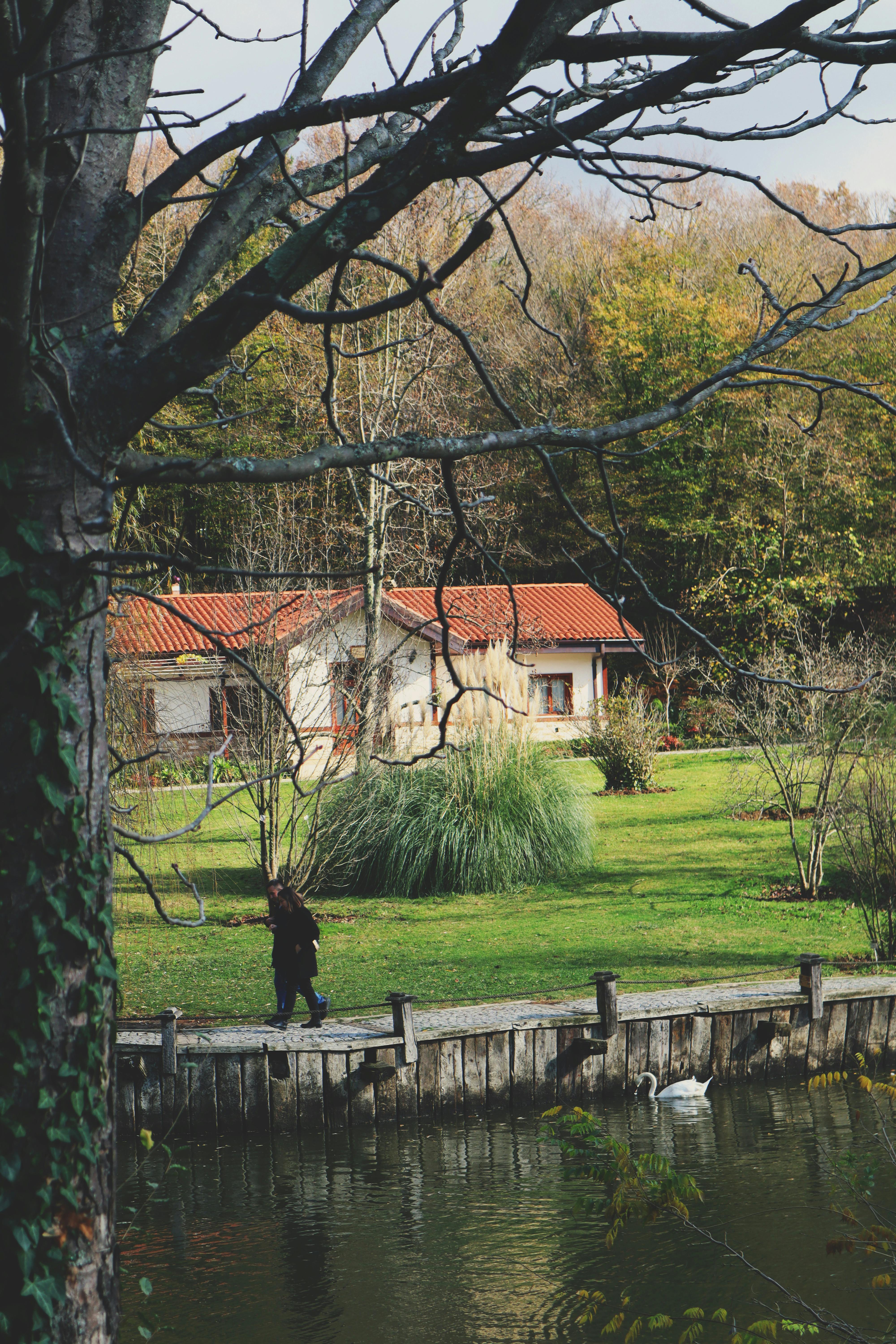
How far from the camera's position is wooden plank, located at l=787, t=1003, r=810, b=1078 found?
36.7 feet

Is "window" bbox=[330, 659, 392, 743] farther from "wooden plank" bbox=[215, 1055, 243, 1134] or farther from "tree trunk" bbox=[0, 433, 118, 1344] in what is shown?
"tree trunk" bbox=[0, 433, 118, 1344]

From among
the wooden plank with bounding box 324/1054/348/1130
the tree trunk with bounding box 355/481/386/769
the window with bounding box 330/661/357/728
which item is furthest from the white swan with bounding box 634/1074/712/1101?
the window with bounding box 330/661/357/728

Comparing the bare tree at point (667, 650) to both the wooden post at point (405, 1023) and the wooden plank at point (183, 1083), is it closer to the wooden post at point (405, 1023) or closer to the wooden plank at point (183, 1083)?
the wooden post at point (405, 1023)

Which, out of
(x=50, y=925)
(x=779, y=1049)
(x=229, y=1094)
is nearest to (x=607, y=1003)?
(x=779, y=1049)

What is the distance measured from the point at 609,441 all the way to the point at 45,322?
138 cm

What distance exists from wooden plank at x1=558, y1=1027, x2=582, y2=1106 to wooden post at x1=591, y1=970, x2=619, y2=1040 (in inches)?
9.7

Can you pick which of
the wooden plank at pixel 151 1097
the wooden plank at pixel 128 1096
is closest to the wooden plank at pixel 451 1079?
the wooden plank at pixel 151 1097

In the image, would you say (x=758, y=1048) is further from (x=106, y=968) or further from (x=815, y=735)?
(x=106, y=968)

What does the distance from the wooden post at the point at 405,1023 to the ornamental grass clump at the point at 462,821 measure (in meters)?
7.29

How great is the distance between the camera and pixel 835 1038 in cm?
1128

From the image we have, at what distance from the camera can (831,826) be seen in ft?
54.2

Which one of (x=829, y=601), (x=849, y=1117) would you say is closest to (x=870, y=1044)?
(x=849, y=1117)

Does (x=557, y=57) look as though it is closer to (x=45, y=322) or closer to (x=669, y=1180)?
(x=45, y=322)

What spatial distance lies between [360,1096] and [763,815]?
1418 centimetres
